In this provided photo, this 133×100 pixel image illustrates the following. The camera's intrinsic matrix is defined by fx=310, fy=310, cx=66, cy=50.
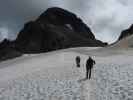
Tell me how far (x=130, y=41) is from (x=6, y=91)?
183 feet

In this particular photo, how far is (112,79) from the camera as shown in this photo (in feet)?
89.4

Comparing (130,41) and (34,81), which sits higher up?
(130,41)

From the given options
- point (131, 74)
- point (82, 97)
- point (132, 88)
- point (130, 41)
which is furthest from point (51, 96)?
point (130, 41)

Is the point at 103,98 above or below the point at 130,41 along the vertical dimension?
below

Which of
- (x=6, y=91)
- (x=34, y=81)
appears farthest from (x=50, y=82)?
(x=6, y=91)

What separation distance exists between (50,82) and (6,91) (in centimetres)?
427

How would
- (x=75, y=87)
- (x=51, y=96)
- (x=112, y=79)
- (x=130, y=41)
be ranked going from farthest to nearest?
(x=130, y=41)
(x=112, y=79)
(x=75, y=87)
(x=51, y=96)

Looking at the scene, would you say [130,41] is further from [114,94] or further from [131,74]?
[114,94]

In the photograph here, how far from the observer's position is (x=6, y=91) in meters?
27.5

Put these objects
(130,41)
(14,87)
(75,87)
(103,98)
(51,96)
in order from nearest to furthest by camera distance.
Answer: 1. (103,98)
2. (51,96)
3. (75,87)
4. (14,87)
5. (130,41)

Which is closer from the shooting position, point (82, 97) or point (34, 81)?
point (82, 97)

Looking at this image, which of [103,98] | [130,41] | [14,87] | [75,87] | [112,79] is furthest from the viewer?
[130,41]

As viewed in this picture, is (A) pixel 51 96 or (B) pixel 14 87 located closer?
(A) pixel 51 96

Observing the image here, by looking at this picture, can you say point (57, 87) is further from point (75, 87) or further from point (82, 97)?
point (82, 97)
